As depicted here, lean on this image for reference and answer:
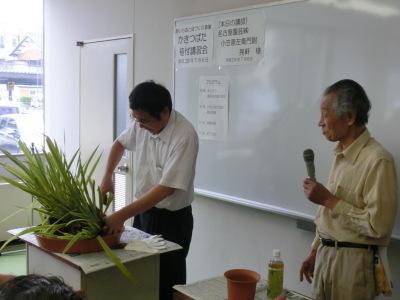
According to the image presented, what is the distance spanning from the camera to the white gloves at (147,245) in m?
2.08

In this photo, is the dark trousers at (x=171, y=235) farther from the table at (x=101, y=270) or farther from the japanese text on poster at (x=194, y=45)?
the japanese text on poster at (x=194, y=45)

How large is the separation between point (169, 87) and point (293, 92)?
3.81 ft

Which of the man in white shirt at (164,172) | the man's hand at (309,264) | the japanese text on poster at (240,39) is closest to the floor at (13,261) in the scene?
the man in white shirt at (164,172)

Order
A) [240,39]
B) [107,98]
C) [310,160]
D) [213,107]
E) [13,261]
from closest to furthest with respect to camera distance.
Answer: [310,160] < [240,39] < [213,107] < [107,98] < [13,261]

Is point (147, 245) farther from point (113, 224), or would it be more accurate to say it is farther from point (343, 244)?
point (343, 244)

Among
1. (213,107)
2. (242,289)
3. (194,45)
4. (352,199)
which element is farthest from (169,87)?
(242,289)

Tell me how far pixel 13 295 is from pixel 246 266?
235 cm

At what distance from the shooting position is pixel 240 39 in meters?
2.88

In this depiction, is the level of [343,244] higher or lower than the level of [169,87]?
lower

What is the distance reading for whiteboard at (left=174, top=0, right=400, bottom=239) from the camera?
2.24 m

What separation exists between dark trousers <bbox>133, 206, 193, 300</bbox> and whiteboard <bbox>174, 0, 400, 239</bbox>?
51 cm

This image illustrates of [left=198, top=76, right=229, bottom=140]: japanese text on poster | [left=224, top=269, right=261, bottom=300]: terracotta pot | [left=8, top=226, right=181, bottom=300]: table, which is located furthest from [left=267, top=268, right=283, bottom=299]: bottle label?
[left=198, top=76, right=229, bottom=140]: japanese text on poster

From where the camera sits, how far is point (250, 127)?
287cm

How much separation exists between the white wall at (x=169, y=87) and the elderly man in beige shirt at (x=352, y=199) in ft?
1.88
